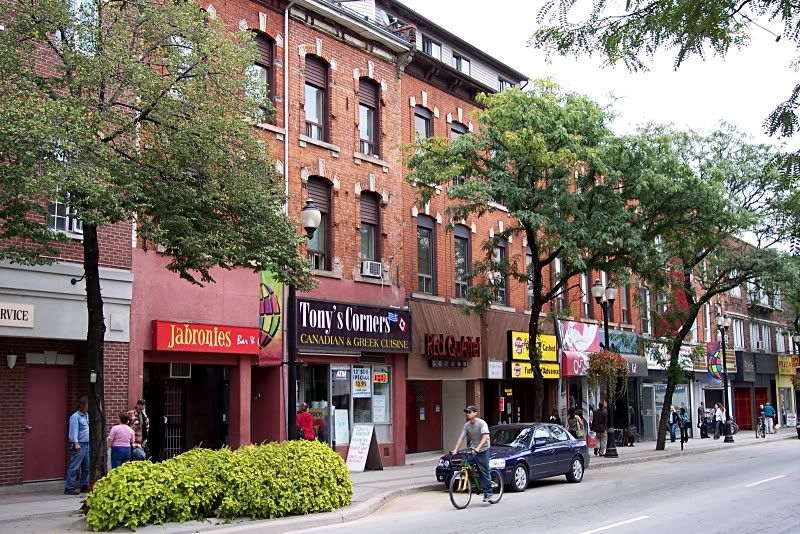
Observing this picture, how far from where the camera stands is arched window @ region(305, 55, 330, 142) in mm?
23562

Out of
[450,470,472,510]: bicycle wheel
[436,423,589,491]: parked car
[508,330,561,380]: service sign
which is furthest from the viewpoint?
[508,330,561,380]: service sign

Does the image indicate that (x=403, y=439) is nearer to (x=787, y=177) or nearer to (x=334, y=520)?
(x=334, y=520)

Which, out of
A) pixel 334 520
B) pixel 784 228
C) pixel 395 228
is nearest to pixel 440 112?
pixel 395 228

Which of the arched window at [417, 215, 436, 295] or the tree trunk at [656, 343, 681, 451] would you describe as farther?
the tree trunk at [656, 343, 681, 451]

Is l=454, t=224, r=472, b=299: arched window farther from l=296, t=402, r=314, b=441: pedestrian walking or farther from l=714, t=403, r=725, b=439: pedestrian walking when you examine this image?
l=714, t=403, r=725, b=439: pedestrian walking

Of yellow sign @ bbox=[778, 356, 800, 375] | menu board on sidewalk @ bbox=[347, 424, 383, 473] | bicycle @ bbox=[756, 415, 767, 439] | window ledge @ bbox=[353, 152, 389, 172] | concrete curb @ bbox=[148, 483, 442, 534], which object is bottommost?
bicycle @ bbox=[756, 415, 767, 439]

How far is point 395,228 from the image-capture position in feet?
84.0

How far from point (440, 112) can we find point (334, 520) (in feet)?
56.7

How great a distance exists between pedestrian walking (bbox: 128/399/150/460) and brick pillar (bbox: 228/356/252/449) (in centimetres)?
290

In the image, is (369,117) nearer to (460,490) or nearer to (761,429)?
(460,490)

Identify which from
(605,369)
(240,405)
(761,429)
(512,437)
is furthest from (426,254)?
(761,429)

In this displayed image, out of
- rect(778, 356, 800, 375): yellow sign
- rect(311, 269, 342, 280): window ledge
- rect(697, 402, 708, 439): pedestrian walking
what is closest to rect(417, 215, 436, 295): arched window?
rect(311, 269, 342, 280): window ledge

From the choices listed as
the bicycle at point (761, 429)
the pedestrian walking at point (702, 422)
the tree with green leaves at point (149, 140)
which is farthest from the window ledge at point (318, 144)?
the bicycle at point (761, 429)

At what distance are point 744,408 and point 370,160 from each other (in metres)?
38.2
